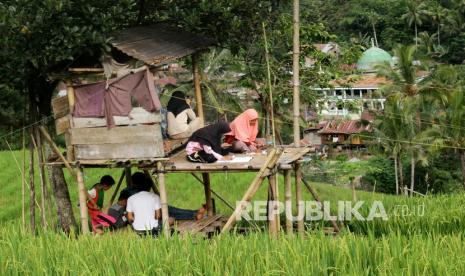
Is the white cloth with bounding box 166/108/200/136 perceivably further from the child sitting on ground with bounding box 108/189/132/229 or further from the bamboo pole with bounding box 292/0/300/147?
the bamboo pole with bounding box 292/0/300/147

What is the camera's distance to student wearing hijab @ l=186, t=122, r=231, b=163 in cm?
789

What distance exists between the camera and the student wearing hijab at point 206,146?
7895 mm

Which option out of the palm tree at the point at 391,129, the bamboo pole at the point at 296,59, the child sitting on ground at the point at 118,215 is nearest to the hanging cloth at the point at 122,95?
the child sitting on ground at the point at 118,215

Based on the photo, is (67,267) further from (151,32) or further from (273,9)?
(273,9)

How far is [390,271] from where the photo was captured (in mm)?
4996

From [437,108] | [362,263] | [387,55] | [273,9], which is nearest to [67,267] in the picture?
[362,263]

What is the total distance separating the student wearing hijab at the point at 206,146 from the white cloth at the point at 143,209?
736 millimetres

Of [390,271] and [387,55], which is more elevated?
[387,55]

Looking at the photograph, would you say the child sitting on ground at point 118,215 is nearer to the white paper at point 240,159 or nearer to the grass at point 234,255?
the grass at point 234,255

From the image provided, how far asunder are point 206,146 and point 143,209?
112 centimetres

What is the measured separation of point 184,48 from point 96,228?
8.83 feet

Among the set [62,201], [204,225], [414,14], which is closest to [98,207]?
[204,225]

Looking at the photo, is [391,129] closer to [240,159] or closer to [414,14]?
[240,159]

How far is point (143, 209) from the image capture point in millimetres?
8078
